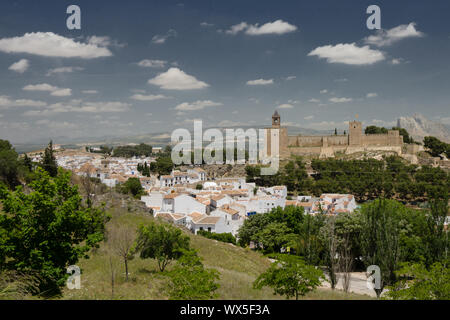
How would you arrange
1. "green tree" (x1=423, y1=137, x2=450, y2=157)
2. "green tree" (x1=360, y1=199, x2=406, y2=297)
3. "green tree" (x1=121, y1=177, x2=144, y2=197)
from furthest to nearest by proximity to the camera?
"green tree" (x1=423, y1=137, x2=450, y2=157)
"green tree" (x1=121, y1=177, x2=144, y2=197)
"green tree" (x1=360, y1=199, x2=406, y2=297)

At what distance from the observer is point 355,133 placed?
58.3 meters

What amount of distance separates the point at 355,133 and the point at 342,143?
124 inches

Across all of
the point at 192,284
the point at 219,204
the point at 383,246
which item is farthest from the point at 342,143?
the point at 192,284

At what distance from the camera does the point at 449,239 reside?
13031mm

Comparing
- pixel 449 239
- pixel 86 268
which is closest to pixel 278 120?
pixel 449 239

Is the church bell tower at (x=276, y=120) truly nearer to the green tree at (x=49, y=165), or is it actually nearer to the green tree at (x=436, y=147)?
the green tree at (x=436, y=147)

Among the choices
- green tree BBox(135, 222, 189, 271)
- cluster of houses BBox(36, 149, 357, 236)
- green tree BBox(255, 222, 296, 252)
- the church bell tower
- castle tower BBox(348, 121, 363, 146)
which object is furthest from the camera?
castle tower BBox(348, 121, 363, 146)

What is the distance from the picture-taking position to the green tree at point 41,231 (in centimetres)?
625

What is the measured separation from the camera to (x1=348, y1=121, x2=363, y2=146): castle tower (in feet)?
190

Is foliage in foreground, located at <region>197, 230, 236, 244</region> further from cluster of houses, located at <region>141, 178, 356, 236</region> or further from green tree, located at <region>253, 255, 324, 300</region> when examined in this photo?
green tree, located at <region>253, 255, 324, 300</region>

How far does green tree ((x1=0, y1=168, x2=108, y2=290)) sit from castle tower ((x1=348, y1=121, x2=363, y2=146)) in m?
58.6

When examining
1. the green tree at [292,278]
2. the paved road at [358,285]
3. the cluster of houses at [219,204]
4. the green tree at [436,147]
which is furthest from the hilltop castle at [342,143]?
the green tree at [292,278]

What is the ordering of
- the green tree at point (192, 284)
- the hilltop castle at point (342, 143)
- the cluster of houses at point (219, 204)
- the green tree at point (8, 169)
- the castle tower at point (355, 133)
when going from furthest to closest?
the castle tower at point (355, 133) → the hilltop castle at point (342, 143) → the cluster of houses at point (219, 204) → the green tree at point (8, 169) → the green tree at point (192, 284)

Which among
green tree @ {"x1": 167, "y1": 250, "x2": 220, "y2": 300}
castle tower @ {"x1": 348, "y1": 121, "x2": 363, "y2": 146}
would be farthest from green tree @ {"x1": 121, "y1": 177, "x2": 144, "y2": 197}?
castle tower @ {"x1": 348, "y1": 121, "x2": 363, "y2": 146}
